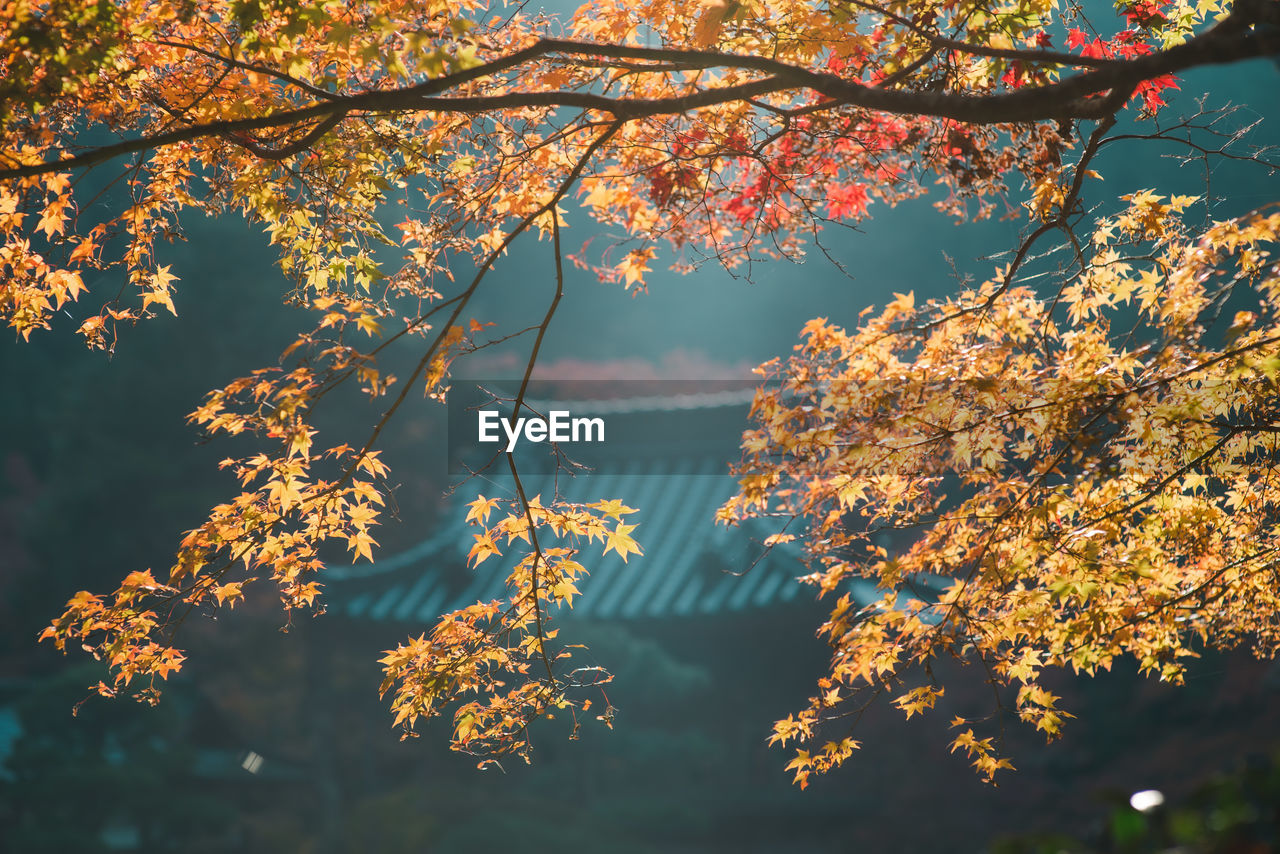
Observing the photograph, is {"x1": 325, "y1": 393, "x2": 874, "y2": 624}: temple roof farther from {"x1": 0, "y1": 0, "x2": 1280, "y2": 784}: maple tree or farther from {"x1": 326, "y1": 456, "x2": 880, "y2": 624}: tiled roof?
{"x1": 0, "y1": 0, "x2": 1280, "y2": 784}: maple tree

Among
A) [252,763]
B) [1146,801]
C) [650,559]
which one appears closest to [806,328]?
[1146,801]

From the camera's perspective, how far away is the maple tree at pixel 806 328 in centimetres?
232

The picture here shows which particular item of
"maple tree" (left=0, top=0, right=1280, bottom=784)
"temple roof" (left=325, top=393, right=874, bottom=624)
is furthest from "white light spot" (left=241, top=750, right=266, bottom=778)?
"maple tree" (left=0, top=0, right=1280, bottom=784)

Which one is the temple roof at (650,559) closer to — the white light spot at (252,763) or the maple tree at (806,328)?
the white light spot at (252,763)

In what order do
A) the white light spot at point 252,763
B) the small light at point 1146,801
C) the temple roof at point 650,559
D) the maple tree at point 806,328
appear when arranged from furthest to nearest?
the temple roof at point 650,559, the white light spot at point 252,763, the maple tree at point 806,328, the small light at point 1146,801

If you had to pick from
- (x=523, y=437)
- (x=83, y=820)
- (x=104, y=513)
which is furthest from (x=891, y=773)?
(x=104, y=513)

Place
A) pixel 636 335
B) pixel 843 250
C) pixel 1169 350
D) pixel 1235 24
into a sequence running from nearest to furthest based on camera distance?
pixel 1235 24 → pixel 1169 350 → pixel 843 250 → pixel 636 335

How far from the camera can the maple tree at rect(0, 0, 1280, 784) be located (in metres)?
2.32

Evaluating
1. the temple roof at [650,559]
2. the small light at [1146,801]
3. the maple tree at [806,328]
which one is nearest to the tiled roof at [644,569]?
the temple roof at [650,559]

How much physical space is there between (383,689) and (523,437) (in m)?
8.27

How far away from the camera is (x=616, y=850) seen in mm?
8555

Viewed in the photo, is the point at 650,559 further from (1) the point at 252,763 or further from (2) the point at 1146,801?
(2) the point at 1146,801

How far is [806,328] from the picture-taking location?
282cm

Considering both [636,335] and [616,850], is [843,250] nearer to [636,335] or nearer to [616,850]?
[636,335]
